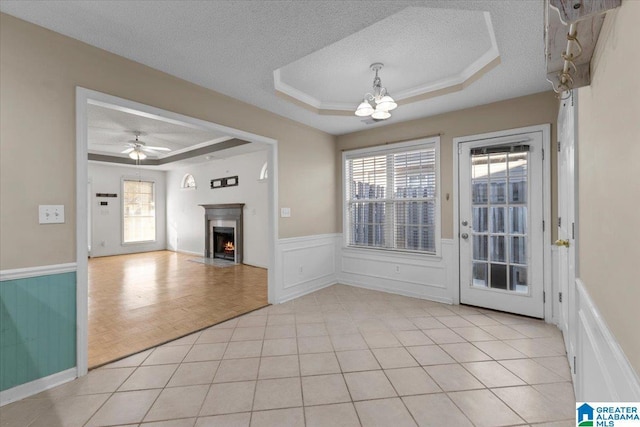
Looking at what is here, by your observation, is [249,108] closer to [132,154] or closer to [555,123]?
[555,123]

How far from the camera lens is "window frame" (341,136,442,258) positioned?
3.89m

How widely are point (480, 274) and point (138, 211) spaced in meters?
9.00

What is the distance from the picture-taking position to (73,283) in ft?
7.09

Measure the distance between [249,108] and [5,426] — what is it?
3.28m

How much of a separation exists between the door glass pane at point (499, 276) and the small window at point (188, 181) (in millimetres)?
7491

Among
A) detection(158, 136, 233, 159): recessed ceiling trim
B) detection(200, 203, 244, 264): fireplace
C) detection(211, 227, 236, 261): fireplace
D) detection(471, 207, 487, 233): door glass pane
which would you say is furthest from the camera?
detection(211, 227, 236, 261): fireplace

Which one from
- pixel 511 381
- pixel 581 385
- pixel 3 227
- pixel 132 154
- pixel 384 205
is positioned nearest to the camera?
pixel 581 385

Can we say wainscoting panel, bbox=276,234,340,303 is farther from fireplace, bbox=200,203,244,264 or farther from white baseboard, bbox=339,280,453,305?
fireplace, bbox=200,203,244,264

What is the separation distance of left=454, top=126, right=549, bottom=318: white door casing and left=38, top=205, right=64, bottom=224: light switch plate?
403cm

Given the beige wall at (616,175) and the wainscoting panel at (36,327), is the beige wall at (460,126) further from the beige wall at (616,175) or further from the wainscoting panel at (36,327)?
the wainscoting panel at (36,327)

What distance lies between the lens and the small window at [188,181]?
8234 millimetres

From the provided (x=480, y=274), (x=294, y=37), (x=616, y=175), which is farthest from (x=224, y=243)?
(x=616, y=175)

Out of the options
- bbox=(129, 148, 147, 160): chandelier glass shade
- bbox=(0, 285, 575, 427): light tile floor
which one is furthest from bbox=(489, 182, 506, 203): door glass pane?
bbox=(129, 148, 147, 160): chandelier glass shade

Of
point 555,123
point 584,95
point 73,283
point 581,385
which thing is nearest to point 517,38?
point 584,95
